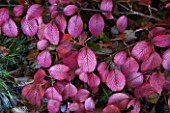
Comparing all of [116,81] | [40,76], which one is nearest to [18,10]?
[40,76]

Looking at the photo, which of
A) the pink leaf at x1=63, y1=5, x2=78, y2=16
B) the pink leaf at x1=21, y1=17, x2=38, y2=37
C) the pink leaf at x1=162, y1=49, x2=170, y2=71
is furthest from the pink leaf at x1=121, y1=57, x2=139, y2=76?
the pink leaf at x1=21, y1=17, x2=38, y2=37

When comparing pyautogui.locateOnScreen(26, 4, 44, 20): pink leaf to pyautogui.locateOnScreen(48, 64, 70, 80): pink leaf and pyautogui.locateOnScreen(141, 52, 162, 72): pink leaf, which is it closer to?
pyautogui.locateOnScreen(48, 64, 70, 80): pink leaf

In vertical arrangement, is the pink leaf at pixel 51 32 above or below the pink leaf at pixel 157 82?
above

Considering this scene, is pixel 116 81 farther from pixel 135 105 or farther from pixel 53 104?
pixel 53 104

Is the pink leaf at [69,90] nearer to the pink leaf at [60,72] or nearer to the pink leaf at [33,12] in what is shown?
the pink leaf at [60,72]

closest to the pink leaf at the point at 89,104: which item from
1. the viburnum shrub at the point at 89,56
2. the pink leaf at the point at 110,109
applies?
the viburnum shrub at the point at 89,56

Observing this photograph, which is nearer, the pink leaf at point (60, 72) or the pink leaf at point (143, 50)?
the pink leaf at point (143, 50)
